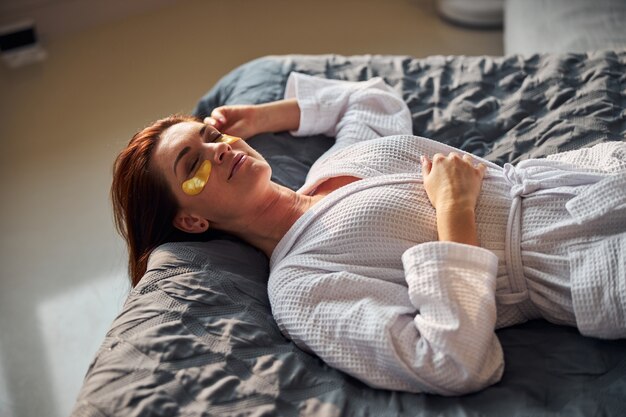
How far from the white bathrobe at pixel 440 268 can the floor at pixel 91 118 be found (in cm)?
89

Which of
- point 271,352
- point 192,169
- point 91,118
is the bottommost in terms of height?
point 91,118

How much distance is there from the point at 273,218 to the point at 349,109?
0.44 m

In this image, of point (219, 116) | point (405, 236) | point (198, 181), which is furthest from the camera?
point (219, 116)

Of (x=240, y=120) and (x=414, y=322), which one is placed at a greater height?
(x=240, y=120)

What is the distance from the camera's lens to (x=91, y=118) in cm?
293

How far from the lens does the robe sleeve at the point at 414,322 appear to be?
1216mm

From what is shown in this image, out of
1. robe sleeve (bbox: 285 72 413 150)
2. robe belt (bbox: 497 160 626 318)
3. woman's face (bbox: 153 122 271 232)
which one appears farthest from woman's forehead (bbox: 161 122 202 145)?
robe belt (bbox: 497 160 626 318)

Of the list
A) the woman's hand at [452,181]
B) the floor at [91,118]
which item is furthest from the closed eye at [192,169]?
the floor at [91,118]

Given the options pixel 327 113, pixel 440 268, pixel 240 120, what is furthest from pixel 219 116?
pixel 440 268

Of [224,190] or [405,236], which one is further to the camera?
[224,190]

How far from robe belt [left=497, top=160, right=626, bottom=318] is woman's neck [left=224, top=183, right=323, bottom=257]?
1.32ft

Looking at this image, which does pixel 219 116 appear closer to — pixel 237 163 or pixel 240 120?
pixel 240 120

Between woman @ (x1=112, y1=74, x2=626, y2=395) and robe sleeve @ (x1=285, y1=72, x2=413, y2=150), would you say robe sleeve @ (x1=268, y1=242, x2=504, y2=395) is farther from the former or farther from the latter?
robe sleeve @ (x1=285, y1=72, x2=413, y2=150)

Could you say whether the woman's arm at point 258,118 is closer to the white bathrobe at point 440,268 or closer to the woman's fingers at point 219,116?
the woman's fingers at point 219,116
